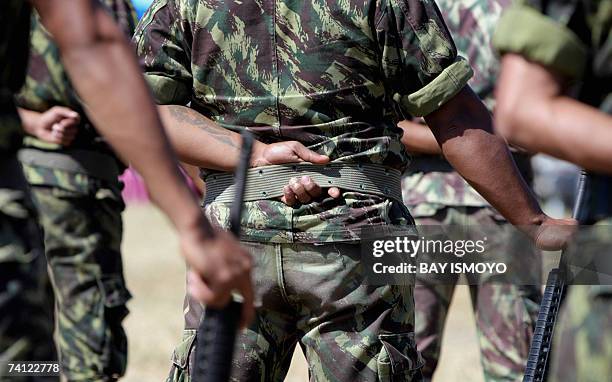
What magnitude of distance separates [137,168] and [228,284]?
28 centimetres

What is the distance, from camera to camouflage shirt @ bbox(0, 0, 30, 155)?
2.56m

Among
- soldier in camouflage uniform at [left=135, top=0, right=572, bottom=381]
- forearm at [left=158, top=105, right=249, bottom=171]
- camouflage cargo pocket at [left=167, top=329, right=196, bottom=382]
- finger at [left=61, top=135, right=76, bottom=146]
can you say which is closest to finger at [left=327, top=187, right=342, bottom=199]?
soldier in camouflage uniform at [left=135, top=0, right=572, bottom=381]

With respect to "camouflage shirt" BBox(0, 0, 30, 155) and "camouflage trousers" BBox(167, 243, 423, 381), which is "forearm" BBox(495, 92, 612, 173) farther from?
Answer: "camouflage trousers" BBox(167, 243, 423, 381)

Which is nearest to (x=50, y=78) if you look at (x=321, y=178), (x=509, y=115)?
(x=321, y=178)

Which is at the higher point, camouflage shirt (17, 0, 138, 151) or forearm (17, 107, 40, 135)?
camouflage shirt (17, 0, 138, 151)

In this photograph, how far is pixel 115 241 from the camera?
5.81 meters

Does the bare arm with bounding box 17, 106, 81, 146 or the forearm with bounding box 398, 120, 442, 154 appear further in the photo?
the bare arm with bounding box 17, 106, 81, 146

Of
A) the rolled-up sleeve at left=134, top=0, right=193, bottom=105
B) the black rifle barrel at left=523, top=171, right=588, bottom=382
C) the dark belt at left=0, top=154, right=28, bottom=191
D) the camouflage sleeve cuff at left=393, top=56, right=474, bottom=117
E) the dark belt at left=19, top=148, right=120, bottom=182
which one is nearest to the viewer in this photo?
the dark belt at left=0, top=154, right=28, bottom=191

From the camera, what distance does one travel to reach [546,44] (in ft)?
7.35

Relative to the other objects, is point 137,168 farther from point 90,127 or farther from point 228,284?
point 90,127

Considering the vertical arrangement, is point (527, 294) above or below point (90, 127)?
below

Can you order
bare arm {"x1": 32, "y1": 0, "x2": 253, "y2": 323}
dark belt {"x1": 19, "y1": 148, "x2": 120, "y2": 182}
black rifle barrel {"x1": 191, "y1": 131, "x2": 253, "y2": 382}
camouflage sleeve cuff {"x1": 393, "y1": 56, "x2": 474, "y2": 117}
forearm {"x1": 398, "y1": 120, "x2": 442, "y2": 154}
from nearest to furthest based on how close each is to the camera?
bare arm {"x1": 32, "y1": 0, "x2": 253, "y2": 323}
black rifle barrel {"x1": 191, "y1": 131, "x2": 253, "y2": 382}
camouflage sleeve cuff {"x1": 393, "y1": 56, "x2": 474, "y2": 117}
forearm {"x1": 398, "y1": 120, "x2": 442, "y2": 154}
dark belt {"x1": 19, "y1": 148, "x2": 120, "y2": 182}

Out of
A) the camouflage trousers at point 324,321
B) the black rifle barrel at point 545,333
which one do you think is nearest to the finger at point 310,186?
the camouflage trousers at point 324,321

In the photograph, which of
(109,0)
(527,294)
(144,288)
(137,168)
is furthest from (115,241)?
(144,288)
